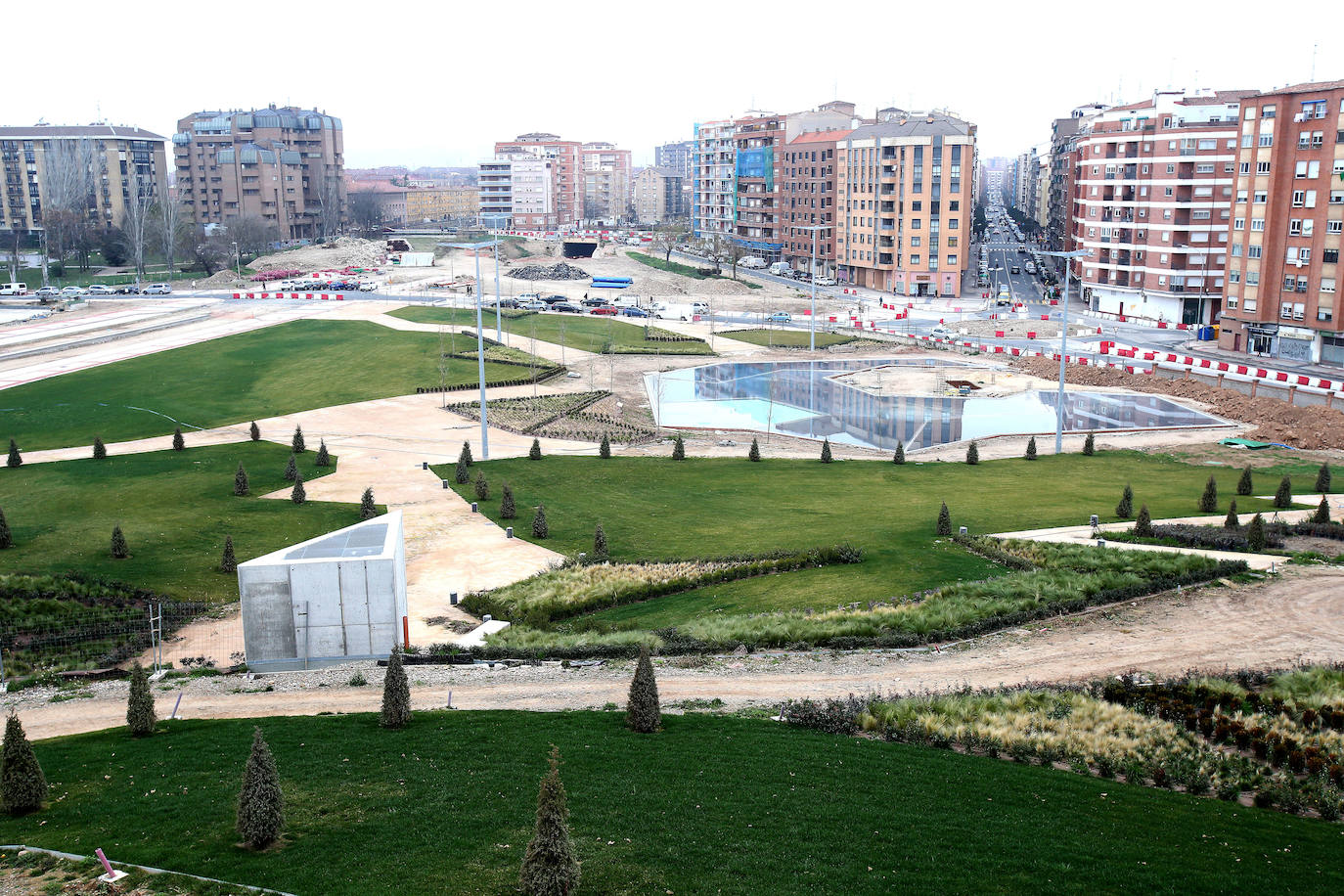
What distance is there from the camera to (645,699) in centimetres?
1881

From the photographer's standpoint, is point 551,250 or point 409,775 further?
point 551,250

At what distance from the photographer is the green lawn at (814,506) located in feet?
94.3

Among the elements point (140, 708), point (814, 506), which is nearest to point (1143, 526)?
point (814, 506)

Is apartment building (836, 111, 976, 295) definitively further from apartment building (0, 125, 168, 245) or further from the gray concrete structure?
apartment building (0, 125, 168, 245)

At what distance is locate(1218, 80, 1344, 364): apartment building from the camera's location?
6412 cm

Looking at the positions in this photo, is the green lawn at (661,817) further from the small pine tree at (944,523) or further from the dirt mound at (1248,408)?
the dirt mound at (1248,408)

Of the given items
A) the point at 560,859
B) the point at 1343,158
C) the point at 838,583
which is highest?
the point at 1343,158

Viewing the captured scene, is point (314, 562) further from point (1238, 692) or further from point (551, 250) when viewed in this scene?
point (551, 250)

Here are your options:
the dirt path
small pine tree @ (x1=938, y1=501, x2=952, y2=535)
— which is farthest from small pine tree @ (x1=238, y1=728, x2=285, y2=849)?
small pine tree @ (x1=938, y1=501, x2=952, y2=535)

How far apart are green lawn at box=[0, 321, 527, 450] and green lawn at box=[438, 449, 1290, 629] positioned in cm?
2015

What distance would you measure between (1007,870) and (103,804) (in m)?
12.9

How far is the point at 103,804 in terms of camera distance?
1584 cm

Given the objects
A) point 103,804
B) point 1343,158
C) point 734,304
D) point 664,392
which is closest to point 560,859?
point 103,804

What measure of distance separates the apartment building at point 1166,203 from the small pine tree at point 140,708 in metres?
83.4
